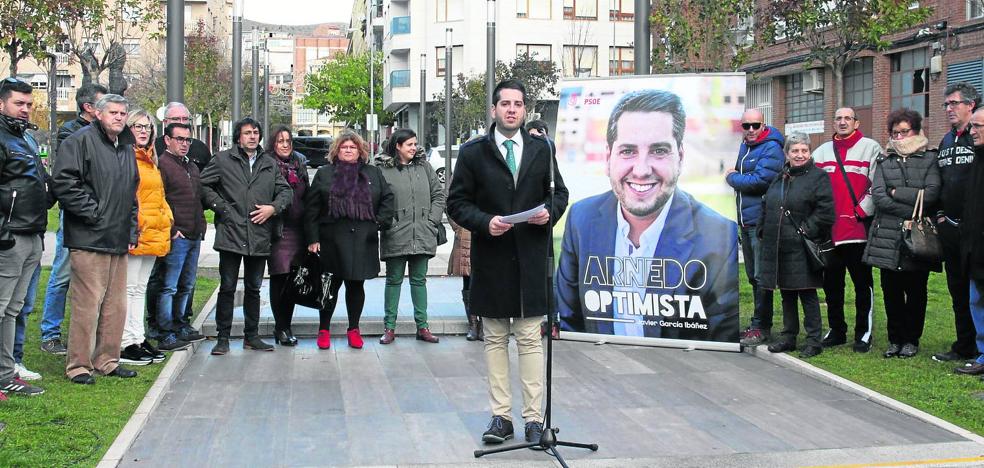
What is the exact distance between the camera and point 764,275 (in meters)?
9.18

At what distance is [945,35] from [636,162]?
65.1 feet

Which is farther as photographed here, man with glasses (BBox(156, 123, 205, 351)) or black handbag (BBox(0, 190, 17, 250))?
man with glasses (BBox(156, 123, 205, 351))

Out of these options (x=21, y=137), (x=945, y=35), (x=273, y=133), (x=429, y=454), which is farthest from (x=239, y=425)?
(x=945, y=35)

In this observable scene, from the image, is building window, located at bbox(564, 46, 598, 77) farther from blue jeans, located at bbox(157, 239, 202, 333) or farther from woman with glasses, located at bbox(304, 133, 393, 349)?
blue jeans, located at bbox(157, 239, 202, 333)

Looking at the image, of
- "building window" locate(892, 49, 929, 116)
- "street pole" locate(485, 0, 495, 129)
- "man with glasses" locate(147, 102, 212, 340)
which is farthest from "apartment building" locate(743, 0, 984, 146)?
"man with glasses" locate(147, 102, 212, 340)

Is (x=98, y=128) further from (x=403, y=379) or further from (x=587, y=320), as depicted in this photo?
(x=587, y=320)

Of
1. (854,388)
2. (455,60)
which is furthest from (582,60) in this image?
(854,388)

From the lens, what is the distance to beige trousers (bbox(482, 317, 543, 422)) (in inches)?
248

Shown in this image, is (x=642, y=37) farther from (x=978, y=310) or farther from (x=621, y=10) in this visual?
(x=621, y=10)

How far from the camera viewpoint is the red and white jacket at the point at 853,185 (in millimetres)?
9180

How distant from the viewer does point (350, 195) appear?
9.45 m

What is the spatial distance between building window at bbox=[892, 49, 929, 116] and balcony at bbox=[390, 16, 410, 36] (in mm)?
33806

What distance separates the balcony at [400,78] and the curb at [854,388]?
49.9m

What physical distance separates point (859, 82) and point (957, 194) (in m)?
24.1
